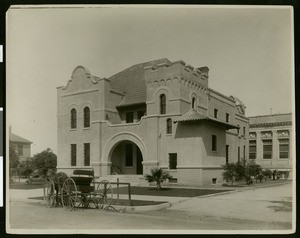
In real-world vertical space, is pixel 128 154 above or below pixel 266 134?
below

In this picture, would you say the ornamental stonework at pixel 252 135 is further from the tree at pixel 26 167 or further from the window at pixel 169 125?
the tree at pixel 26 167

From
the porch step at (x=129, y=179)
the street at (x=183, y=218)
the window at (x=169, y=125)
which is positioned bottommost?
the street at (x=183, y=218)

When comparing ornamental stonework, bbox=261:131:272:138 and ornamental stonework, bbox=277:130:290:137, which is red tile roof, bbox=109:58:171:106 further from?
ornamental stonework, bbox=277:130:290:137

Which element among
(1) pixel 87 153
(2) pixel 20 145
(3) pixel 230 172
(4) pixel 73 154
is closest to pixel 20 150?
(2) pixel 20 145

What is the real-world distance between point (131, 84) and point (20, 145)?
5926 millimetres

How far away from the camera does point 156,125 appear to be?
1658cm

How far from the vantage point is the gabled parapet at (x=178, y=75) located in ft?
45.1

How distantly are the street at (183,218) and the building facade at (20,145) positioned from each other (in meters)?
1.38

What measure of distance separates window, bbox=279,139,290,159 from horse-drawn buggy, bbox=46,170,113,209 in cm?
513

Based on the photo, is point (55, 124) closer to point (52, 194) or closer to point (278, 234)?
point (52, 194)

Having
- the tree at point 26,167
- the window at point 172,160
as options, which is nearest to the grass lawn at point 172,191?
the window at point 172,160

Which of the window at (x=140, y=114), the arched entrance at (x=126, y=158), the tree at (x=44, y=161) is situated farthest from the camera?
the window at (x=140, y=114)

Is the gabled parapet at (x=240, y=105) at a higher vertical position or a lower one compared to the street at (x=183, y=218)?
higher

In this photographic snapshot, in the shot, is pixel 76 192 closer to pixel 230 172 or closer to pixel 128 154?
pixel 128 154
